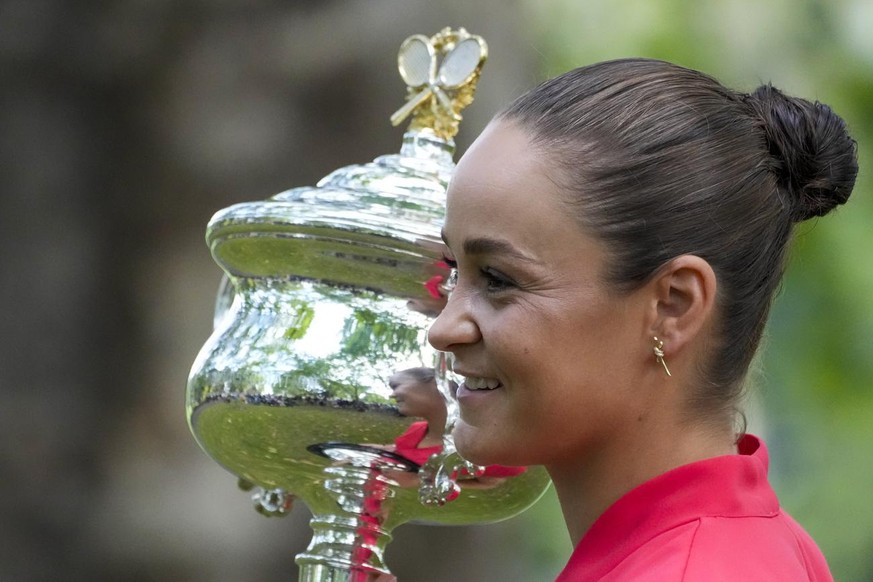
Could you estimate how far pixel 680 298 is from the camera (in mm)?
1129

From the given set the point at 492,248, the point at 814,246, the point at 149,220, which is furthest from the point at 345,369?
the point at 814,246

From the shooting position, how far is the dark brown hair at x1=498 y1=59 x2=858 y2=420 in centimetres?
112

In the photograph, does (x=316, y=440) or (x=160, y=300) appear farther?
(x=160, y=300)

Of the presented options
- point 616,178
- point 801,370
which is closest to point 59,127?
point 616,178

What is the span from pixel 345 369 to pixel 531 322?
10.3 inches

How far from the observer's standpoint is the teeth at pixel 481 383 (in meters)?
1.16

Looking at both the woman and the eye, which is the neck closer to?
the woman

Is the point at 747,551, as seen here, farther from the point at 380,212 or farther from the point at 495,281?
the point at 380,212

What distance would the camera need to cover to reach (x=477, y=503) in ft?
4.58

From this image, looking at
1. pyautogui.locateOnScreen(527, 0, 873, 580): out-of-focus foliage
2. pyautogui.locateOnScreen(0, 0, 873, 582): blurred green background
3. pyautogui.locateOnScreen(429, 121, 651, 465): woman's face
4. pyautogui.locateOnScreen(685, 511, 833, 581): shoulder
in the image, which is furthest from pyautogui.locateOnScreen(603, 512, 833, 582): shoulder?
pyautogui.locateOnScreen(527, 0, 873, 580): out-of-focus foliage

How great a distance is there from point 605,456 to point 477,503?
26 cm

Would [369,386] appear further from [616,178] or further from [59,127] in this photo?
[59,127]

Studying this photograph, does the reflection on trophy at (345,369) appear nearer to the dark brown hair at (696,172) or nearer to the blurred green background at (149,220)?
the dark brown hair at (696,172)

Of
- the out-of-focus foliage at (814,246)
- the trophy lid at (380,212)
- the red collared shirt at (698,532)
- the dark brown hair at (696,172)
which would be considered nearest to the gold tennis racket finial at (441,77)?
the trophy lid at (380,212)
